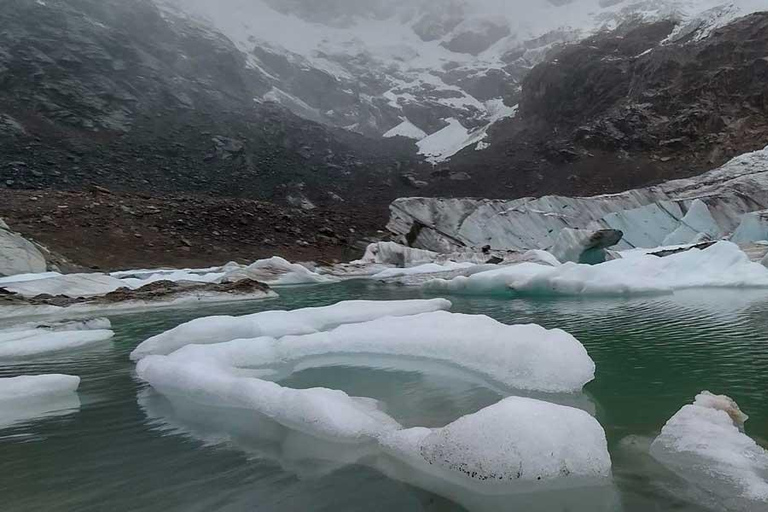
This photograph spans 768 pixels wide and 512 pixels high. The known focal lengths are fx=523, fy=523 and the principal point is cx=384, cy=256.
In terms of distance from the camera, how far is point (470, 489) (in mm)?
4617

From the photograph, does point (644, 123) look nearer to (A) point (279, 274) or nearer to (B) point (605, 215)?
(B) point (605, 215)

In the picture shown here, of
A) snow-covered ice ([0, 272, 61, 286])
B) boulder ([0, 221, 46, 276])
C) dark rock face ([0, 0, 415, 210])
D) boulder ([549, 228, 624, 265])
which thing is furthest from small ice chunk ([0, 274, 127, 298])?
dark rock face ([0, 0, 415, 210])

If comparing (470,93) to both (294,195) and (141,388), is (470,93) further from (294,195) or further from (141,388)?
(141,388)

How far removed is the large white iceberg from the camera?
782 cm

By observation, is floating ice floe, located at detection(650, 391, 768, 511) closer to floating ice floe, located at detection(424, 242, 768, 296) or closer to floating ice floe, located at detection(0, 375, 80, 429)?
floating ice floe, located at detection(0, 375, 80, 429)

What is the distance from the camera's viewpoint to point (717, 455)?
4.91 meters

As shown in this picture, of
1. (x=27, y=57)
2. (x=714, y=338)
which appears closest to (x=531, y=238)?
(x=714, y=338)

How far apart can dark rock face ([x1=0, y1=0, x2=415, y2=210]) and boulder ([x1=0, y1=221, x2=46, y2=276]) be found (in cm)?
2749

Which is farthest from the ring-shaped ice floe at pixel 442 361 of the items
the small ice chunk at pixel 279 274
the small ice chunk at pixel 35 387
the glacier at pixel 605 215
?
the glacier at pixel 605 215

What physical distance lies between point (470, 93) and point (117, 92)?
121 m

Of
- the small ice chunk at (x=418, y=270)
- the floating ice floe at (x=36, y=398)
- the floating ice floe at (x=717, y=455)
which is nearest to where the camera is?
the floating ice floe at (x=717, y=455)

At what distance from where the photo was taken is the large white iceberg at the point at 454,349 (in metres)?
7.82

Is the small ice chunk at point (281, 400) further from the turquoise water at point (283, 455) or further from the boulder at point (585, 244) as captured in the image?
the boulder at point (585, 244)

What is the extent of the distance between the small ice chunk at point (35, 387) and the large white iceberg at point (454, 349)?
183cm
